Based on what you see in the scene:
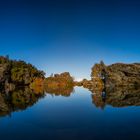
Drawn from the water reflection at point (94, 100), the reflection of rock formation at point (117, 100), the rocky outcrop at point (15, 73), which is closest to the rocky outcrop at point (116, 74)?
the rocky outcrop at point (15, 73)

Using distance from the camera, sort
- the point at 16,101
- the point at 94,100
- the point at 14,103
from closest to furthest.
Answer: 1. the point at 14,103
2. the point at 16,101
3. the point at 94,100

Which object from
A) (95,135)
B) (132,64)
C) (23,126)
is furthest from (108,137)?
(132,64)

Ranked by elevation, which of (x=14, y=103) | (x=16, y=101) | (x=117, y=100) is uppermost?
(x=16, y=101)

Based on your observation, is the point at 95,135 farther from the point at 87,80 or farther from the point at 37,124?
the point at 87,80

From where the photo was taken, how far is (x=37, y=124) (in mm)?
22828

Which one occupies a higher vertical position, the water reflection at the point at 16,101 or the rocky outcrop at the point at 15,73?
the rocky outcrop at the point at 15,73

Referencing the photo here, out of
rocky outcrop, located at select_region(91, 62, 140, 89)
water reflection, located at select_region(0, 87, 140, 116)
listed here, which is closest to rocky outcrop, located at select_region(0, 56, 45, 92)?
rocky outcrop, located at select_region(91, 62, 140, 89)

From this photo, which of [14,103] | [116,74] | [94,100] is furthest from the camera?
[116,74]

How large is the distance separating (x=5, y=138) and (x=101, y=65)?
13386cm

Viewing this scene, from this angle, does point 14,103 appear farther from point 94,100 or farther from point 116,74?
point 116,74

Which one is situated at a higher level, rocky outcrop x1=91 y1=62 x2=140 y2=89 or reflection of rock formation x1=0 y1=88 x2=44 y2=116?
rocky outcrop x1=91 y1=62 x2=140 y2=89

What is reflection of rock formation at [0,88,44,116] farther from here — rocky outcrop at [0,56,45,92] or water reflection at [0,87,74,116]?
rocky outcrop at [0,56,45,92]

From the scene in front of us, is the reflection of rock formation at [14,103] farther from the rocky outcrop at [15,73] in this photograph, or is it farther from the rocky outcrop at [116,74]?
the rocky outcrop at [116,74]

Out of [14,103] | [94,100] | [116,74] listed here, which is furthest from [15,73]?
[14,103]
